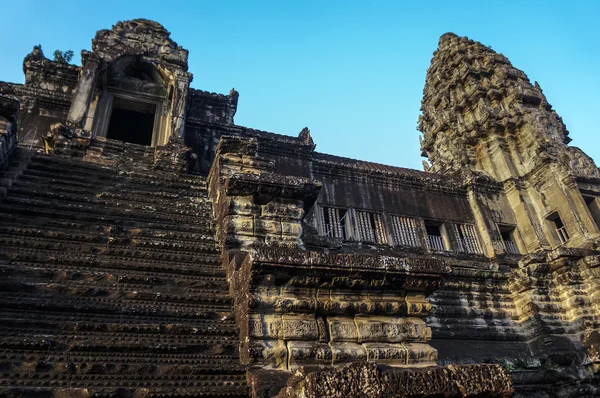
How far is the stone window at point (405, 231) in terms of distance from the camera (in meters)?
12.6

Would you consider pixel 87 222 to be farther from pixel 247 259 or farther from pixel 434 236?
pixel 434 236

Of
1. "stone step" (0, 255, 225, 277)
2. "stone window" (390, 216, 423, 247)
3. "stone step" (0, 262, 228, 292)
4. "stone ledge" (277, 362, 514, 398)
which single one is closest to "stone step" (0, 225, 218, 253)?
"stone step" (0, 255, 225, 277)

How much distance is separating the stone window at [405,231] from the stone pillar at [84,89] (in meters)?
8.74

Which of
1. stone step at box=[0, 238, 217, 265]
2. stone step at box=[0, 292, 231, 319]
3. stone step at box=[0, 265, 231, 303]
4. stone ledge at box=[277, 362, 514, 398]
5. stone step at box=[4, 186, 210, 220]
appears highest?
stone step at box=[4, 186, 210, 220]

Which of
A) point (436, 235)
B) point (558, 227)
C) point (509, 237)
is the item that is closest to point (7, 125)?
point (436, 235)

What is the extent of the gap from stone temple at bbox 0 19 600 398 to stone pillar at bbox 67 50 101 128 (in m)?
0.05

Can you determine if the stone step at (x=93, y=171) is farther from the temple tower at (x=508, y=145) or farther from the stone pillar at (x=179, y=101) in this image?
the temple tower at (x=508, y=145)

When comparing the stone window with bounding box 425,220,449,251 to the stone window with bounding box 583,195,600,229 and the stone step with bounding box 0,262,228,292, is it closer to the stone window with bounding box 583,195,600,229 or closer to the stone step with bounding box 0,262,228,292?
the stone window with bounding box 583,195,600,229

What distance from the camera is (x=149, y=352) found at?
322 cm

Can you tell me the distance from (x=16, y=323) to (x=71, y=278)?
73 cm

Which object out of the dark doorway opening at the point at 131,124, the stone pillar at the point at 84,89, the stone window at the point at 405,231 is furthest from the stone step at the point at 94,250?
the stone window at the point at 405,231

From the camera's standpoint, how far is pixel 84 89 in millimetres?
9703

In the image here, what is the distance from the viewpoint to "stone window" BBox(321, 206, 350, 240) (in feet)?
39.1

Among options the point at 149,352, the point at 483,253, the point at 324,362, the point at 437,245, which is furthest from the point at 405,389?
the point at 483,253
